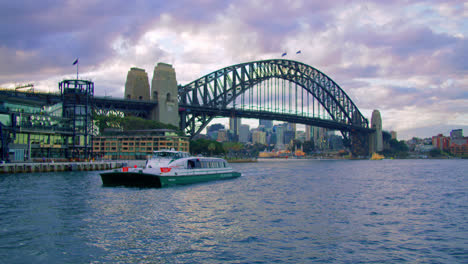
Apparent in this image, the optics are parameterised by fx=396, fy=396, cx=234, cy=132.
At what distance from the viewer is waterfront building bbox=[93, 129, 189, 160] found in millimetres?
90688

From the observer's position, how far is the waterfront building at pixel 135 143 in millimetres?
90688

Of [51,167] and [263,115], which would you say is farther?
[263,115]

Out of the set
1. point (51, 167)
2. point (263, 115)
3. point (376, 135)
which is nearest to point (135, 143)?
point (263, 115)

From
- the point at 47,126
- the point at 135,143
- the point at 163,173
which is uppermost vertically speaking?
the point at 47,126

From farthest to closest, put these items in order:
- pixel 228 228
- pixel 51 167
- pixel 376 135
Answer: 1. pixel 376 135
2. pixel 51 167
3. pixel 228 228

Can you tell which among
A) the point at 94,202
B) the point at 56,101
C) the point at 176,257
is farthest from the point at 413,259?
the point at 56,101

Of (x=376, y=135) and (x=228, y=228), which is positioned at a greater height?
(x=376, y=135)

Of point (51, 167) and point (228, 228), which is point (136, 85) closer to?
point (51, 167)

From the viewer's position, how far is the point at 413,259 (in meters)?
13.0

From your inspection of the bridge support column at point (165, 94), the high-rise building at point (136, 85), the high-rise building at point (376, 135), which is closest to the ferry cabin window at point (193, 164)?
the bridge support column at point (165, 94)

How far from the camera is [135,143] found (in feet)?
312

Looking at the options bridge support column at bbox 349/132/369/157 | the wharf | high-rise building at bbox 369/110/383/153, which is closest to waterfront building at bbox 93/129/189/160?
the wharf

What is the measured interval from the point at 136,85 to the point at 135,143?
50.7ft

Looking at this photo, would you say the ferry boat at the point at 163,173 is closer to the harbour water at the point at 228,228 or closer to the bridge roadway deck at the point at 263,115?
the harbour water at the point at 228,228
